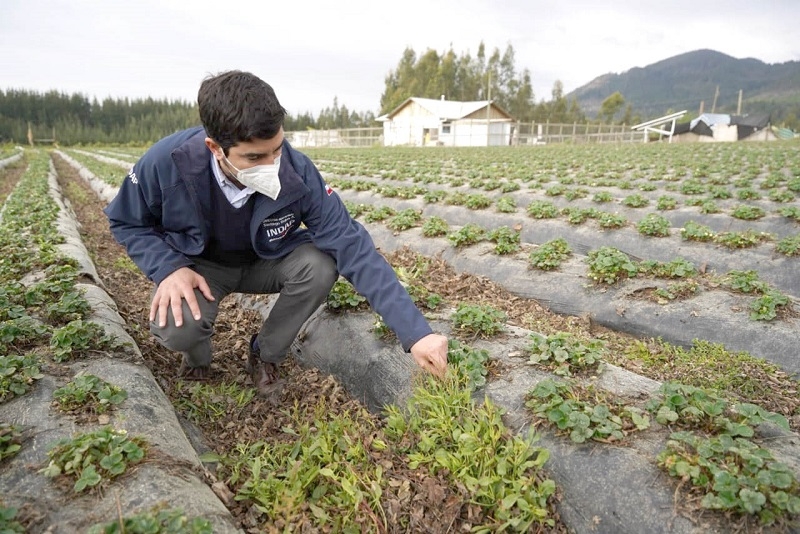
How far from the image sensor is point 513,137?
42.0 meters

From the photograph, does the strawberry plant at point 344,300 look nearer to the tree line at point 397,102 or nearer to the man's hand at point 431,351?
the man's hand at point 431,351

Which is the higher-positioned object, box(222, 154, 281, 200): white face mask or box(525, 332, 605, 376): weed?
box(222, 154, 281, 200): white face mask

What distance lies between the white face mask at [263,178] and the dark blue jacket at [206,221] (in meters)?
0.09

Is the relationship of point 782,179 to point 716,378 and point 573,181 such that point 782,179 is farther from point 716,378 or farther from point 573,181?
point 716,378

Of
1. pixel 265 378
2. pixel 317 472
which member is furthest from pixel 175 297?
A: pixel 317 472

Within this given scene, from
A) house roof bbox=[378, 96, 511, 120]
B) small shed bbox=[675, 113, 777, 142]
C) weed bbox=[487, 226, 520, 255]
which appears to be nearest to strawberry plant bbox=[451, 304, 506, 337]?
weed bbox=[487, 226, 520, 255]

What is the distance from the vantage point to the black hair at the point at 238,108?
231cm

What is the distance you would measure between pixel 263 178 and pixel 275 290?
984 mm

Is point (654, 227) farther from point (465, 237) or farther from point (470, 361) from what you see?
point (470, 361)

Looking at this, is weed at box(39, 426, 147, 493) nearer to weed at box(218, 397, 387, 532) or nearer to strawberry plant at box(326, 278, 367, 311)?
weed at box(218, 397, 387, 532)

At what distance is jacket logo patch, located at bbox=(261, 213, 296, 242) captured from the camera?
295cm

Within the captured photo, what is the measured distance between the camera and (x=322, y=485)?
93.6 inches

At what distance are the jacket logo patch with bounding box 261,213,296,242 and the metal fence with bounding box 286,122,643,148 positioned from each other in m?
39.8

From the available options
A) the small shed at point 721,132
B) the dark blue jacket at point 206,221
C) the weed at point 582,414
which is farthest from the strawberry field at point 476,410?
the small shed at point 721,132
